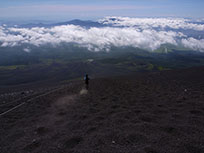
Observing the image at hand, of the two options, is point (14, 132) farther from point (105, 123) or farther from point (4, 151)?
A: point (105, 123)

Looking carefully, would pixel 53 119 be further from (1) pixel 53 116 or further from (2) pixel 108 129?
(2) pixel 108 129

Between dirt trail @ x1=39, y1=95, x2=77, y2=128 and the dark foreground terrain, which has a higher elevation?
the dark foreground terrain

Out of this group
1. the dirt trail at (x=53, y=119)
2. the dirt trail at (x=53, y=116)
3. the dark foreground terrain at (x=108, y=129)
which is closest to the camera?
the dark foreground terrain at (x=108, y=129)

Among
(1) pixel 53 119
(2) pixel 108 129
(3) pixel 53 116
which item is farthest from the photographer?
(3) pixel 53 116

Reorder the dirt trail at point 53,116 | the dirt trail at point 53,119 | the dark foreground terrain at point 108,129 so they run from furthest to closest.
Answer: the dirt trail at point 53,116 < the dirt trail at point 53,119 < the dark foreground terrain at point 108,129

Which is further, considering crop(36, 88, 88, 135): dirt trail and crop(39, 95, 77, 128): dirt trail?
crop(39, 95, 77, 128): dirt trail

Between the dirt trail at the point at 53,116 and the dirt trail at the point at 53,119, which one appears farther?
the dirt trail at the point at 53,116

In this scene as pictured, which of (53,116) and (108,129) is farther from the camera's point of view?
(53,116)

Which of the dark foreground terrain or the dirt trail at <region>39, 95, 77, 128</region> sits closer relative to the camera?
the dark foreground terrain

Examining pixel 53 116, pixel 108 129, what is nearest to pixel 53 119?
pixel 53 116

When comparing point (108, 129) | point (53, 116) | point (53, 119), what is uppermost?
point (108, 129)

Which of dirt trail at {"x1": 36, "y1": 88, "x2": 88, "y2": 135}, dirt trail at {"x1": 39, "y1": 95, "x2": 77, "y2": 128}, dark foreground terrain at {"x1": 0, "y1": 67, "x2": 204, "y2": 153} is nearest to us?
dark foreground terrain at {"x1": 0, "y1": 67, "x2": 204, "y2": 153}

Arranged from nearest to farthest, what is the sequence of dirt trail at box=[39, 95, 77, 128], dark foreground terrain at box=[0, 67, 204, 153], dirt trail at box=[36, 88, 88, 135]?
dark foreground terrain at box=[0, 67, 204, 153]
dirt trail at box=[36, 88, 88, 135]
dirt trail at box=[39, 95, 77, 128]
